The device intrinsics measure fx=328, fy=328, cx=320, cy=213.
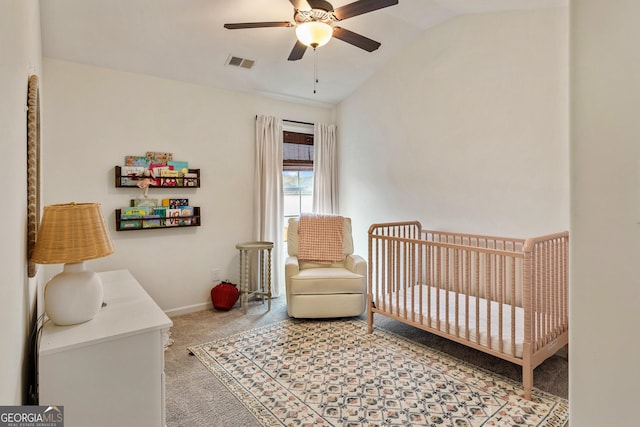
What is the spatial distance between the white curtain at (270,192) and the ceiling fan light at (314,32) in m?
1.76

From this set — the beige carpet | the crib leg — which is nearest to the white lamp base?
the beige carpet

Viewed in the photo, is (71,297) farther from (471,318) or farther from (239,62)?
(239,62)

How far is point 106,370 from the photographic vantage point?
51.3 inches

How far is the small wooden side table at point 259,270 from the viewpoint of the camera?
3479mm

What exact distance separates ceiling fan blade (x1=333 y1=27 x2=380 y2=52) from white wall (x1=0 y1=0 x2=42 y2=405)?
172cm

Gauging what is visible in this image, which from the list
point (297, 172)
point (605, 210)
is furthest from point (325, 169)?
point (605, 210)

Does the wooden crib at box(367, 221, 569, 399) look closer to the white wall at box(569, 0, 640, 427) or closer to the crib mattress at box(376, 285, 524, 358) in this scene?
the crib mattress at box(376, 285, 524, 358)

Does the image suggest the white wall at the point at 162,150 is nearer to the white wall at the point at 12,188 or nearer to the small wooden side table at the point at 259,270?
the small wooden side table at the point at 259,270

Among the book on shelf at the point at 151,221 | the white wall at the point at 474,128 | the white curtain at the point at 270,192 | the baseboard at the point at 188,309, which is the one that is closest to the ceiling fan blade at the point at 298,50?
the white curtain at the point at 270,192

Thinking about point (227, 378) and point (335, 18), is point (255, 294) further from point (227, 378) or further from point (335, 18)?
Result: point (335, 18)

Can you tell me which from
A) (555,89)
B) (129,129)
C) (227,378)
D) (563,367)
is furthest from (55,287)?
(555,89)

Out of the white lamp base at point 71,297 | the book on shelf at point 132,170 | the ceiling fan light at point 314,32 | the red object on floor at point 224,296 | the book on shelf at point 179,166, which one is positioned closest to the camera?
the white lamp base at point 71,297

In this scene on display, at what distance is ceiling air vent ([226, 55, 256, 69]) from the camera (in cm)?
315

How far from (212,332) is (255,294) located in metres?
0.69
